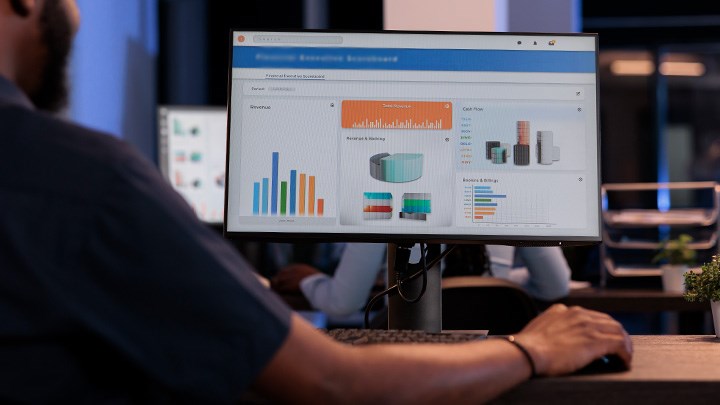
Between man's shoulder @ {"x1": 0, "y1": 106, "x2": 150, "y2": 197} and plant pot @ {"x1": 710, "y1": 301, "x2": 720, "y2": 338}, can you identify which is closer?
man's shoulder @ {"x1": 0, "y1": 106, "x2": 150, "y2": 197}

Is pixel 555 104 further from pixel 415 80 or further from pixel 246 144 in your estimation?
pixel 246 144

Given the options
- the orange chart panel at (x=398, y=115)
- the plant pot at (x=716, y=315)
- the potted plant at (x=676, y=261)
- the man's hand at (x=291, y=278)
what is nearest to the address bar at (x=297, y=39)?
the orange chart panel at (x=398, y=115)

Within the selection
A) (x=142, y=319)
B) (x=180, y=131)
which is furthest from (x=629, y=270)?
(x=142, y=319)

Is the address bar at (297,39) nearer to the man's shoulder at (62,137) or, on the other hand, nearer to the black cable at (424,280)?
the black cable at (424,280)

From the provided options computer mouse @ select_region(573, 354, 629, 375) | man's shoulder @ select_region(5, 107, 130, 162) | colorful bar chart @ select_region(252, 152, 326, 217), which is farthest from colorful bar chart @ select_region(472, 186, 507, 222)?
man's shoulder @ select_region(5, 107, 130, 162)

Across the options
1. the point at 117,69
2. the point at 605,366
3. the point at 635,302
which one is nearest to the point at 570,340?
the point at 605,366

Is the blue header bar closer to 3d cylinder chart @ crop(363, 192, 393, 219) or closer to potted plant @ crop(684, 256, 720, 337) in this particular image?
3d cylinder chart @ crop(363, 192, 393, 219)

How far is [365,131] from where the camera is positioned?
1571 mm

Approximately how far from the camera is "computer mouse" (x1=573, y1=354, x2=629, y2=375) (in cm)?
121

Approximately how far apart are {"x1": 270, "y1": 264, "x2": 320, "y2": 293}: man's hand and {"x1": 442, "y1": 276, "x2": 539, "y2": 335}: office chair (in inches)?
53.4

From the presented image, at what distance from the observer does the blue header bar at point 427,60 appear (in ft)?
5.21

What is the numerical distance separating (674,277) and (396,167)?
2430mm

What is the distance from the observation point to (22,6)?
1.04 metres

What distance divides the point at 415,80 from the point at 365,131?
122 millimetres
